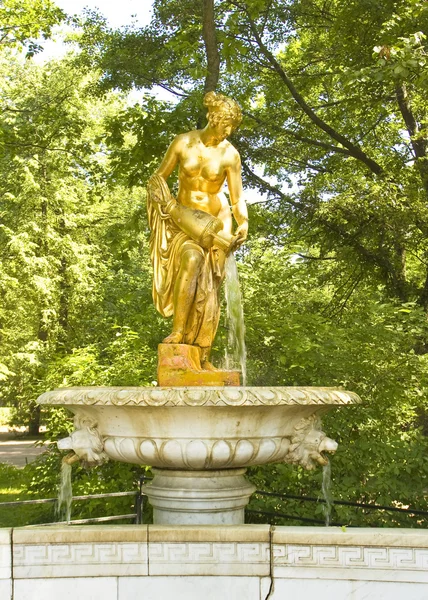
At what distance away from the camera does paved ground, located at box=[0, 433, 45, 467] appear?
17328 millimetres

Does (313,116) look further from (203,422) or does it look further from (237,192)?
(203,422)

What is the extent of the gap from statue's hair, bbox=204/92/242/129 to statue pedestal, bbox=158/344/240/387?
→ 1.64 meters

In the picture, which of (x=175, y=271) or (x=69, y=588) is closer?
(x=69, y=588)

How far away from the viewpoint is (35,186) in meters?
21.5

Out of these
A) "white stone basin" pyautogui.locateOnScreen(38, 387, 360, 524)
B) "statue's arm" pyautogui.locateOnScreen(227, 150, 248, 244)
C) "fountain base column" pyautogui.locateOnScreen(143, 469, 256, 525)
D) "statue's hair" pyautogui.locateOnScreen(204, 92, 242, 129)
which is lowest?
"fountain base column" pyautogui.locateOnScreen(143, 469, 256, 525)

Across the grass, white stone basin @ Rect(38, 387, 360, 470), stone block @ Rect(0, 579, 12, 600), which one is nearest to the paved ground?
the grass

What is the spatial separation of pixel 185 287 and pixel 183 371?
0.58m

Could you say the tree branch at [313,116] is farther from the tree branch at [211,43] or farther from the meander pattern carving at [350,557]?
the meander pattern carving at [350,557]

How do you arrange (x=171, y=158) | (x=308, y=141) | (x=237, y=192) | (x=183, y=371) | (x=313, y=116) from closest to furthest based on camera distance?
(x=183, y=371)
(x=171, y=158)
(x=237, y=192)
(x=313, y=116)
(x=308, y=141)

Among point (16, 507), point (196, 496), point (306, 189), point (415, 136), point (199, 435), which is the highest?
point (415, 136)

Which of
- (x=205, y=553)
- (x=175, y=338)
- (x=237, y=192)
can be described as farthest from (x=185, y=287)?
(x=205, y=553)

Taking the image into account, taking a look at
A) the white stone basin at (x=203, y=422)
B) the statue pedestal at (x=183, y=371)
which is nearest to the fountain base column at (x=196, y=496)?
the white stone basin at (x=203, y=422)

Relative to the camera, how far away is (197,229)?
220 inches

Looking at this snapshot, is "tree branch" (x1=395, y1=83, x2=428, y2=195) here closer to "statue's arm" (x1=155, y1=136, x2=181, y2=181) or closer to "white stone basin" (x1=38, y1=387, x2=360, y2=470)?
"statue's arm" (x1=155, y1=136, x2=181, y2=181)
